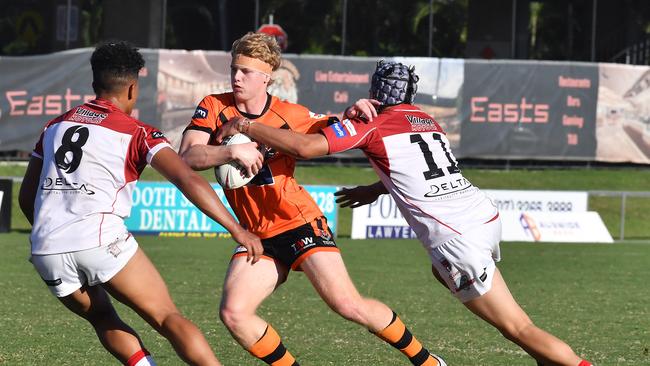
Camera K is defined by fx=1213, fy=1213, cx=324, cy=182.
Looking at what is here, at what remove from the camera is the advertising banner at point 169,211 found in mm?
22594

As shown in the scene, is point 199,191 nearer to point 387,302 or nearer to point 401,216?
point 387,302

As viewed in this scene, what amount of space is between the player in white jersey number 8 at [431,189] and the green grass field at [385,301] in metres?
2.11

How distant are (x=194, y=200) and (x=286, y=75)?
72.8 ft

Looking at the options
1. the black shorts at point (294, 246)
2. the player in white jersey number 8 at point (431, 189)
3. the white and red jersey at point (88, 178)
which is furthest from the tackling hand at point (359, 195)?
the white and red jersey at point (88, 178)

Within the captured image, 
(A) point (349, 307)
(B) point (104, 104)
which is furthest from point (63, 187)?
(A) point (349, 307)

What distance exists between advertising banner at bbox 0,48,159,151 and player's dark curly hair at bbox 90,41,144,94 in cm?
2126

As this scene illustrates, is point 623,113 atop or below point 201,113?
atop

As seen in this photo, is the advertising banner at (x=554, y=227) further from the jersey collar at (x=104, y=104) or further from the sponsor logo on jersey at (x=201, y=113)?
the jersey collar at (x=104, y=104)

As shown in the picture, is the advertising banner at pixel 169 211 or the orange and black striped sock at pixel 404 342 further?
the advertising banner at pixel 169 211

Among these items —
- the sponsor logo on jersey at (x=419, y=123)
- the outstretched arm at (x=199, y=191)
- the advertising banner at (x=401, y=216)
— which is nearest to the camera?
the outstretched arm at (x=199, y=191)

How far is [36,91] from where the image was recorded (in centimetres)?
2755

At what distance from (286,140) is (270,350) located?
1284 millimetres

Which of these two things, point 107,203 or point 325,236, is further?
point 325,236

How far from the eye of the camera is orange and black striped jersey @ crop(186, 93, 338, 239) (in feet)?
24.3
